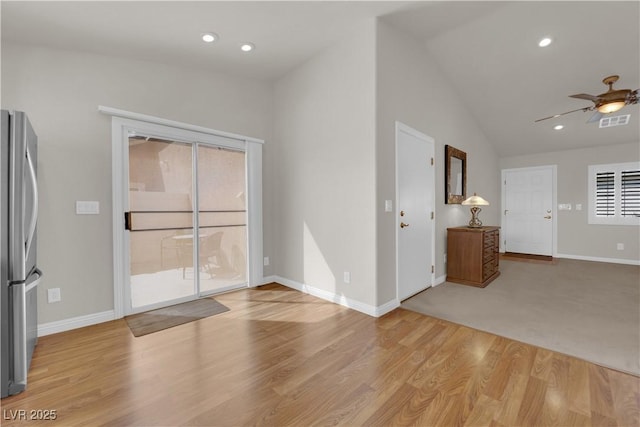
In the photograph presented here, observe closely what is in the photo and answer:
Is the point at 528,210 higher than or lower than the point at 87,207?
lower

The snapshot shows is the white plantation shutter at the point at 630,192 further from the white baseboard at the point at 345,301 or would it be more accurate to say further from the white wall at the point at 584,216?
the white baseboard at the point at 345,301

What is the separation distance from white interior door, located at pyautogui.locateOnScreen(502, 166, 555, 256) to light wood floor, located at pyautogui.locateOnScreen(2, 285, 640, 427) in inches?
214

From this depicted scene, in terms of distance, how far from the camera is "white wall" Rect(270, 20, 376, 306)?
2879 mm

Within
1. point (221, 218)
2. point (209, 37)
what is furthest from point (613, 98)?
point (221, 218)

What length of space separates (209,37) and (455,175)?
13.1ft

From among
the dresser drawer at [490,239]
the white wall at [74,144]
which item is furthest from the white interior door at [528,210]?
the white wall at [74,144]

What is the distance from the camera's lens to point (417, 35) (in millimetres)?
3387

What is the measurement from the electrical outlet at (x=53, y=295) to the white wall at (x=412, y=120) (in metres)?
3.10

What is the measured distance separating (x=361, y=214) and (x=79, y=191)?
9.26 ft

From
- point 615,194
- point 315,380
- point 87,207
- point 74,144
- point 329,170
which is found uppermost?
point 74,144

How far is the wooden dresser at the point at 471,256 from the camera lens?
3.86 meters

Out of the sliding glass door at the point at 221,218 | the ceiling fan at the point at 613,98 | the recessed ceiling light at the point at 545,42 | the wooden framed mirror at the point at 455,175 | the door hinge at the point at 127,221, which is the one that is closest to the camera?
the door hinge at the point at 127,221

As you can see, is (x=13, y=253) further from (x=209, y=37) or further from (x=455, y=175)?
(x=455, y=175)

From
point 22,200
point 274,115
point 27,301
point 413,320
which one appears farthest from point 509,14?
point 27,301
